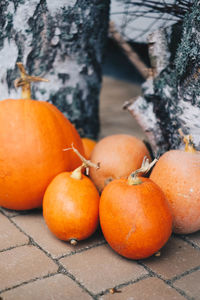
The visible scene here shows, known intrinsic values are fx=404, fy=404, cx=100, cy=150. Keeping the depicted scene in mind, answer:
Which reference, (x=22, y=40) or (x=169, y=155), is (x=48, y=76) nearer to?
(x=22, y=40)

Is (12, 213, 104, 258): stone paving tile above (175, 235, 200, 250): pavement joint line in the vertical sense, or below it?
below

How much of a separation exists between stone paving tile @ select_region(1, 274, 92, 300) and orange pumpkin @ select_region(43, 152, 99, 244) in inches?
9.5

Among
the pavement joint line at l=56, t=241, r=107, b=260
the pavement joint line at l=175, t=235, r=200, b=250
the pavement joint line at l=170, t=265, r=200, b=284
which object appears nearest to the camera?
Result: the pavement joint line at l=170, t=265, r=200, b=284

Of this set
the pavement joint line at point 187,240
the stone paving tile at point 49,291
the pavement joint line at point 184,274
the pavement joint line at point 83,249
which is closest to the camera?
the stone paving tile at point 49,291

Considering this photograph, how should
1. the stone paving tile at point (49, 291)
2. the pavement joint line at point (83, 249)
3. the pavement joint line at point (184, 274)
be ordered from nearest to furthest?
the stone paving tile at point (49, 291) < the pavement joint line at point (184, 274) < the pavement joint line at point (83, 249)

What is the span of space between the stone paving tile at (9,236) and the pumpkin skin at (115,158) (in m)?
0.48

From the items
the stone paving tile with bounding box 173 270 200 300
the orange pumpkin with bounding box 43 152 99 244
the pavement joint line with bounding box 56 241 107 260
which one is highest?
the orange pumpkin with bounding box 43 152 99 244

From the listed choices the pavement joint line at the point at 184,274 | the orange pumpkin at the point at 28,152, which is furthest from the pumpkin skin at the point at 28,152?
the pavement joint line at the point at 184,274

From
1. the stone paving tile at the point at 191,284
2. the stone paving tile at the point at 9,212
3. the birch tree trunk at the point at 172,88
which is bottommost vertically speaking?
the stone paving tile at the point at 9,212

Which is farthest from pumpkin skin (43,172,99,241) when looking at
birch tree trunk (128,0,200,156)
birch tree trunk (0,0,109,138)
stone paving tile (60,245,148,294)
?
birch tree trunk (0,0,109,138)

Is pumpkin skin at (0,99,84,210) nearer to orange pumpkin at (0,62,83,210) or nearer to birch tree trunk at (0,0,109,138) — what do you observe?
orange pumpkin at (0,62,83,210)

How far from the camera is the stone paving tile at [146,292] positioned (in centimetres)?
145

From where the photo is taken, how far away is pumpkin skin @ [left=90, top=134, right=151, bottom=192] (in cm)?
206

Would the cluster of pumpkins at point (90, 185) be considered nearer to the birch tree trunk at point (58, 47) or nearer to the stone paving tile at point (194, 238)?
the stone paving tile at point (194, 238)
